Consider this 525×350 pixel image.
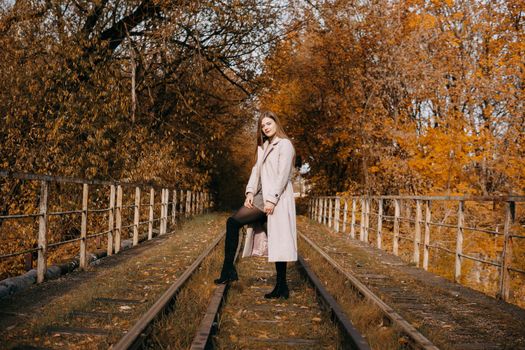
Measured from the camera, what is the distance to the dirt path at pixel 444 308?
456 cm

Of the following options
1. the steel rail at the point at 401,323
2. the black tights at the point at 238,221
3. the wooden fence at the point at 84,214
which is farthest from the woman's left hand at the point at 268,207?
the wooden fence at the point at 84,214

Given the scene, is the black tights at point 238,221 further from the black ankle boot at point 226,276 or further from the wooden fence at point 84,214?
the wooden fence at point 84,214

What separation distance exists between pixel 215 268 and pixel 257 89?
10.1 metres

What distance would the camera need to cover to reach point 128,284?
661 cm

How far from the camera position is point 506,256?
249 inches

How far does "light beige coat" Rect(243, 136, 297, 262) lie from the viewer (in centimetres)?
531

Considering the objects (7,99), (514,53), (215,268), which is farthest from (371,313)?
(514,53)

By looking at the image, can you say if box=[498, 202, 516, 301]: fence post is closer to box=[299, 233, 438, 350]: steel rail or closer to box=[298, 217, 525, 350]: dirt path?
box=[298, 217, 525, 350]: dirt path

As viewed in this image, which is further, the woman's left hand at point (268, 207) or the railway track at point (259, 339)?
the woman's left hand at point (268, 207)

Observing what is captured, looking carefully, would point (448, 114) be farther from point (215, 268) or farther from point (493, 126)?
point (215, 268)

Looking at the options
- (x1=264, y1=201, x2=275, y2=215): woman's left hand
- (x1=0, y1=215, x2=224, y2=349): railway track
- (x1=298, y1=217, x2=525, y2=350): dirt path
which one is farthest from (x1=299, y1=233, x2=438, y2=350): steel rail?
(x1=0, y1=215, x2=224, y2=349): railway track

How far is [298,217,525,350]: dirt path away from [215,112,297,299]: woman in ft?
4.61

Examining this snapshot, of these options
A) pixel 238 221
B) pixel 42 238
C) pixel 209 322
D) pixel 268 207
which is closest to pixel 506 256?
pixel 268 207

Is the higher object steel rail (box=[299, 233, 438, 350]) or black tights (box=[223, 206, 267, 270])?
black tights (box=[223, 206, 267, 270])
